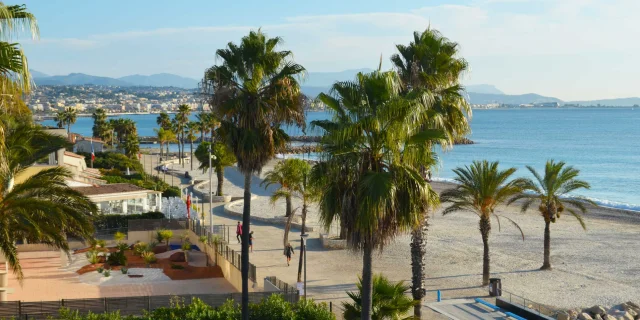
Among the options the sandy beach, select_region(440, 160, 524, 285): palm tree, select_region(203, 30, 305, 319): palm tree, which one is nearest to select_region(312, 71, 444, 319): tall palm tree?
select_region(203, 30, 305, 319): palm tree

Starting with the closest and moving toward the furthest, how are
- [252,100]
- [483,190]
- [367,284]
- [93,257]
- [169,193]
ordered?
1. [367,284]
2. [252,100]
3. [483,190]
4. [93,257]
5. [169,193]

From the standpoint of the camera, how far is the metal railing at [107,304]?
18.0 metres

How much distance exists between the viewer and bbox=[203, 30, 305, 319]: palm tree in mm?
16891

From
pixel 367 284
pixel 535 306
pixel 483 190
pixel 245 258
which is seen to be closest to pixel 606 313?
pixel 535 306

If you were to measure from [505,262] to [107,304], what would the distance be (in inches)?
787

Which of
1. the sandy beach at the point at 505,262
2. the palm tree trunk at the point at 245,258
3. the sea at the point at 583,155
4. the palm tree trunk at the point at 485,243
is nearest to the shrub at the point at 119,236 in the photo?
the sandy beach at the point at 505,262

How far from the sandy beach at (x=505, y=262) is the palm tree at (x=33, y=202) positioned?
12.2 m

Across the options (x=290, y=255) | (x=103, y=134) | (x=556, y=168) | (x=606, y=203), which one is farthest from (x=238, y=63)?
(x=103, y=134)

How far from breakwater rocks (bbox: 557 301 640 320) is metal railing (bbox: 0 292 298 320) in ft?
28.8

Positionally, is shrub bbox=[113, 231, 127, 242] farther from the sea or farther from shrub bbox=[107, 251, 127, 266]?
the sea

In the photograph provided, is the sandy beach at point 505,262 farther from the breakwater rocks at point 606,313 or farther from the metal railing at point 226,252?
the breakwater rocks at point 606,313

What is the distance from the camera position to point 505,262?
1281 inches

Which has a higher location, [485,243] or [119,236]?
[485,243]

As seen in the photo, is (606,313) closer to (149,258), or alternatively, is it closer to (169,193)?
(149,258)
